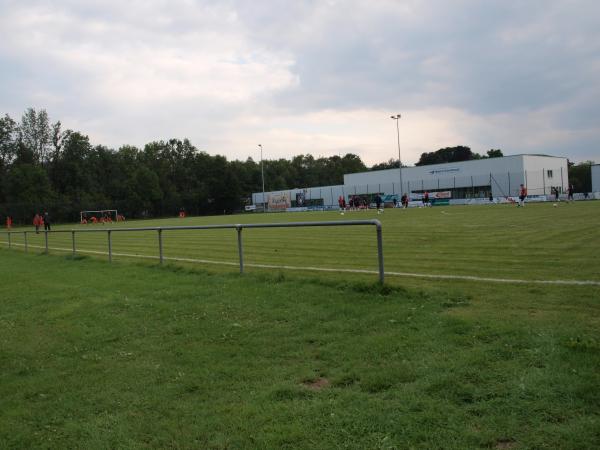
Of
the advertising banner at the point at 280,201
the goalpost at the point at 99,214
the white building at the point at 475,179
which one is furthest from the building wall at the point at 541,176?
the goalpost at the point at 99,214

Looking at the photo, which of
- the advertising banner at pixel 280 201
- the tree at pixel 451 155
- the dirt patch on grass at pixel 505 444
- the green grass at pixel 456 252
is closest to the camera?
the dirt patch on grass at pixel 505 444

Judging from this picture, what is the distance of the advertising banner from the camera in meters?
97.1

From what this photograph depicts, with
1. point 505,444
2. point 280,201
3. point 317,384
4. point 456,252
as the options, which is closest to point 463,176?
point 280,201

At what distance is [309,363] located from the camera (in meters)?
4.97

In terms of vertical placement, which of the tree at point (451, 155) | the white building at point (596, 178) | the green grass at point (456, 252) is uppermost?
the tree at point (451, 155)

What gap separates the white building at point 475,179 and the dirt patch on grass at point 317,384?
214 feet

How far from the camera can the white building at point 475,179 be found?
2682 inches

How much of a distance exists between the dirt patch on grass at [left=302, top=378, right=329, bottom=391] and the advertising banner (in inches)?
3617

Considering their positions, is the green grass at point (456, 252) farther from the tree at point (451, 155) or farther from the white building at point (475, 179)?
the tree at point (451, 155)

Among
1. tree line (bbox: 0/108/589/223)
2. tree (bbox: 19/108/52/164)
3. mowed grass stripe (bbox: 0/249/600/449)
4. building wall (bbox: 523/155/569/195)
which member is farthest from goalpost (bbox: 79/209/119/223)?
mowed grass stripe (bbox: 0/249/600/449)

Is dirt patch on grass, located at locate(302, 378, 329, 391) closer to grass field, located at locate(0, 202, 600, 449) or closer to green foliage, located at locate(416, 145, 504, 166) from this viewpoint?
grass field, located at locate(0, 202, 600, 449)

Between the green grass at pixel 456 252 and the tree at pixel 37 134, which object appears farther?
the tree at pixel 37 134

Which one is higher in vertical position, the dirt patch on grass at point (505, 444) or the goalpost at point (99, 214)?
the goalpost at point (99, 214)

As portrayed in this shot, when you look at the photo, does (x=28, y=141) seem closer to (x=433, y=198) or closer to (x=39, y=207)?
(x=39, y=207)
